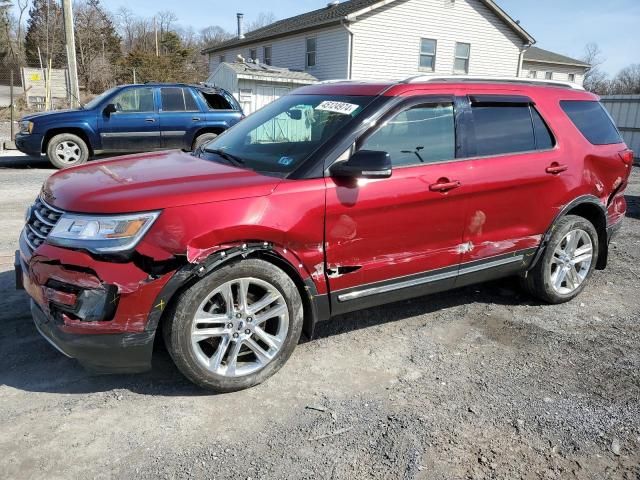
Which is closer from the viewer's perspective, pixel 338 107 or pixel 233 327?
pixel 233 327

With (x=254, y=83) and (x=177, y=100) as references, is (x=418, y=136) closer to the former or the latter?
(x=177, y=100)

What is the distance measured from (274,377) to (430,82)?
2.26 meters

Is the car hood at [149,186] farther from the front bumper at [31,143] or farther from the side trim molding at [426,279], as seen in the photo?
the front bumper at [31,143]

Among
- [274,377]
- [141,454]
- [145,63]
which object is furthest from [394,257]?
[145,63]

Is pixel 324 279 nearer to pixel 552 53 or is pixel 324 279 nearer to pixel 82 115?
pixel 82 115

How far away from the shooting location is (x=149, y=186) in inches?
112

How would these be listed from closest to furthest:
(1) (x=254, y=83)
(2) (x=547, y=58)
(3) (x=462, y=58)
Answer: (1) (x=254, y=83)
(3) (x=462, y=58)
(2) (x=547, y=58)

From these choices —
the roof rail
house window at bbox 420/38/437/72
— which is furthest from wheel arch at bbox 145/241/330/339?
house window at bbox 420/38/437/72

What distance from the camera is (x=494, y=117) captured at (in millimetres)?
3836

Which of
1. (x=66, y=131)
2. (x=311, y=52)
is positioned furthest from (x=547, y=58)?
(x=66, y=131)

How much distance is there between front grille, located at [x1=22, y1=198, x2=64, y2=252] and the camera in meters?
2.80

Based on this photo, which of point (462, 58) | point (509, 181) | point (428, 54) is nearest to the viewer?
point (509, 181)

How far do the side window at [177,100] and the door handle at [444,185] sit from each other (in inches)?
348

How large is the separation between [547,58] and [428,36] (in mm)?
14074
